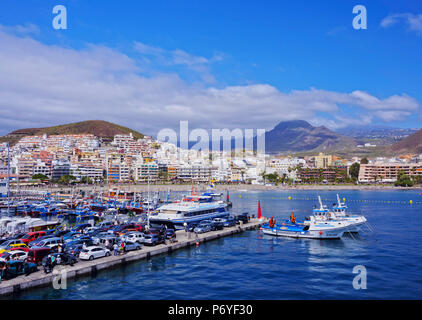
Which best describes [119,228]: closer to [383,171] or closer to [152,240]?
[152,240]

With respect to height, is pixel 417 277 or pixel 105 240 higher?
pixel 105 240

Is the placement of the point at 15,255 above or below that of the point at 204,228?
above

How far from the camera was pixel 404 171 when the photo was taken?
622ft

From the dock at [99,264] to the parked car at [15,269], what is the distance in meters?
0.42

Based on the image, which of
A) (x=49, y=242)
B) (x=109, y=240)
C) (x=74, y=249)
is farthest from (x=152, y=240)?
(x=49, y=242)

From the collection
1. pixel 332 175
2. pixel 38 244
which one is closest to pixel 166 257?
pixel 38 244

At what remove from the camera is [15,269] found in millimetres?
23438

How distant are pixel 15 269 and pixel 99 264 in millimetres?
5780

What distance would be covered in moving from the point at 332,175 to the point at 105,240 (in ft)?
603

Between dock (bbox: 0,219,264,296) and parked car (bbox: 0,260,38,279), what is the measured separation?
425 millimetres

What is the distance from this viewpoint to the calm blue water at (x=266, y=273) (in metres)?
23.5

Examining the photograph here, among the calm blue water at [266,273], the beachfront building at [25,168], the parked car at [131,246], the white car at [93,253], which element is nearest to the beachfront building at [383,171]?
the calm blue water at [266,273]

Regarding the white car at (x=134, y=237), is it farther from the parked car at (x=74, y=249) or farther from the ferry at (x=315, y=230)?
the ferry at (x=315, y=230)
